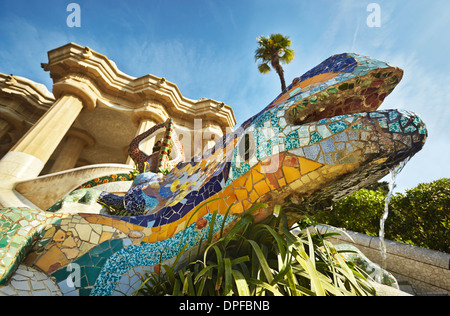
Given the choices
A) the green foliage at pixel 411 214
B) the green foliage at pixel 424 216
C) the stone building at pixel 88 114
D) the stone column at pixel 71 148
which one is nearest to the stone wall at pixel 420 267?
the green foliage at pixel 411 214

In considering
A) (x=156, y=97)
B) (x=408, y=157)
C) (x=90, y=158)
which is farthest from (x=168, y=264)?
(x=90, y=158)

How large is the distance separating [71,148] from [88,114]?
272 cm

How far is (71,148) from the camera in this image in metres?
14.8

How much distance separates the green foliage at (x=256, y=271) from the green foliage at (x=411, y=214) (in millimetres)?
3725

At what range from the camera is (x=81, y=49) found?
11.8 metres

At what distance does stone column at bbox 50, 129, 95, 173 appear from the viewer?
14.2 m

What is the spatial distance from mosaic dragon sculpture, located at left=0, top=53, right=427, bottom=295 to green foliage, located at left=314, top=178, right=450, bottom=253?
12.0ft

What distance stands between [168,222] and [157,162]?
2.49 metres

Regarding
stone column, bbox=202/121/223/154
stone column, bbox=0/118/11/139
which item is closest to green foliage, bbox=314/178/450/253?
stone column, bbox=202/121/223/154

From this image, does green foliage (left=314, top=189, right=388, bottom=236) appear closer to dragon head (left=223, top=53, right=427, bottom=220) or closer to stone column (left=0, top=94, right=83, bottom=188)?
dragon head (left=223, top=53, right=427, bottom=220)

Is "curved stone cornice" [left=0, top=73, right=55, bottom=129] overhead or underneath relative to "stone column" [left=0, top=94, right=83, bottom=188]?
overhead

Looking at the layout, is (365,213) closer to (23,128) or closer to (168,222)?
(168,222)

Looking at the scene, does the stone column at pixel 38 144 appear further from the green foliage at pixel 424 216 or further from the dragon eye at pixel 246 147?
the green foliage at pixel 424 216

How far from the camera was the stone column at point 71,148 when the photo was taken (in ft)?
46.4
